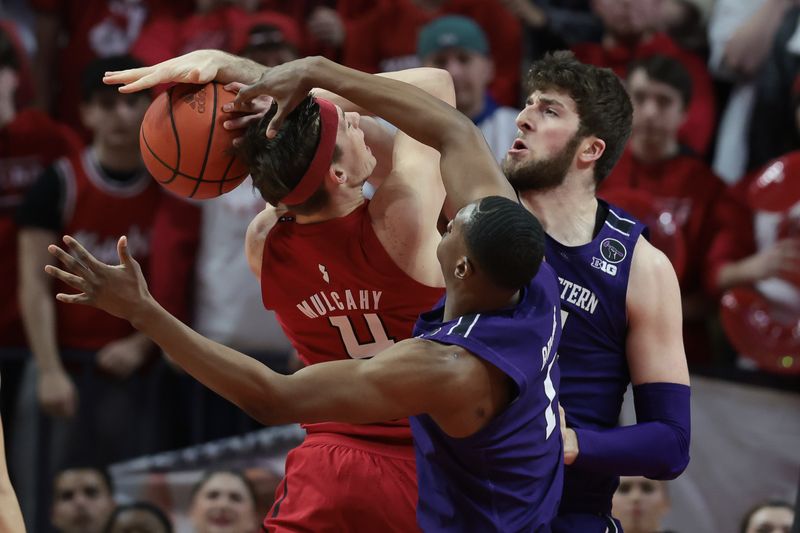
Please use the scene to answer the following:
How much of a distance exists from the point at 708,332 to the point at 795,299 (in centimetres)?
61

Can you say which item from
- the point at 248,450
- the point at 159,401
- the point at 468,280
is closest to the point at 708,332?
the point at 248,450

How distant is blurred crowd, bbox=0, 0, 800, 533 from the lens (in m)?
6.83

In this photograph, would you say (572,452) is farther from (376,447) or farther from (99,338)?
(99,338)

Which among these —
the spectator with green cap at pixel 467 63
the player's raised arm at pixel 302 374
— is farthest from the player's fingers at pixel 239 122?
the spectator with green cap at pixel 467 63

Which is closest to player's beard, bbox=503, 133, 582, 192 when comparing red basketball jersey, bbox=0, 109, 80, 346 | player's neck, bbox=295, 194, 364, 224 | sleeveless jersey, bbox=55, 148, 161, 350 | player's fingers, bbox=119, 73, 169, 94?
player's neck, bbox=295, 194, 364, 224

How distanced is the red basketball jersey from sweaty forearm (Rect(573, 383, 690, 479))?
4514 millimetres

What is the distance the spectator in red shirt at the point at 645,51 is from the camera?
7.30 metres

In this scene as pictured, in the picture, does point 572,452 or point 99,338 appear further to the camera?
point 99,338

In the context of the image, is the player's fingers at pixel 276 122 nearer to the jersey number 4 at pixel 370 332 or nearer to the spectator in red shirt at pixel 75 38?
the jersey number 4 at pixel 370 332

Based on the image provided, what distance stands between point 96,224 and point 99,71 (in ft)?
2.93

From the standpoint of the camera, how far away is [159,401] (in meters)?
7.37

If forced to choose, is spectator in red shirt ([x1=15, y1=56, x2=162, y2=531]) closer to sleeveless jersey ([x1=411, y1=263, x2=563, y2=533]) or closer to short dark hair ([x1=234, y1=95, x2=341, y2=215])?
short dark hair ([x1=234, y1=95, x2=341, y2=215])

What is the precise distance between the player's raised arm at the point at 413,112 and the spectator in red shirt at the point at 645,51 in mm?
3475

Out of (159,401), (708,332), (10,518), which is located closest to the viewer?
(10,518)
